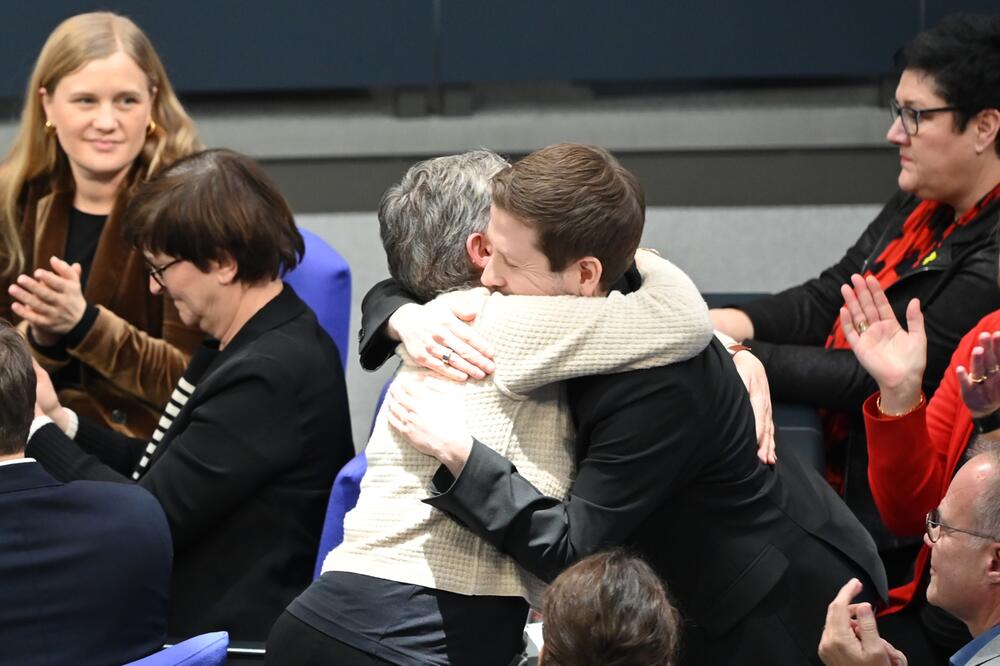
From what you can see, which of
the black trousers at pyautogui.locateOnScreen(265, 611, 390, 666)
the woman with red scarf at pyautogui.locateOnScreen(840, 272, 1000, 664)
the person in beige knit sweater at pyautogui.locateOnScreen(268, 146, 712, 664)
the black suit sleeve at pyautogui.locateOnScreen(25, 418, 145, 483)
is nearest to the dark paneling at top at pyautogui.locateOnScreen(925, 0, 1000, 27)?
the woman with red scarf at pyautogui.locateOnScreen(840, 272, 1000, 664)

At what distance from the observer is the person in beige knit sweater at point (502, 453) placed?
1.97m

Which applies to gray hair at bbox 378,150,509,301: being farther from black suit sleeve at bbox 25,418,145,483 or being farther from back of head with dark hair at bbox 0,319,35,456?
black suit sleeve at bbox 25,418,145,483

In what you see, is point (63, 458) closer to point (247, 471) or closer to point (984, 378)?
point (247, 471)

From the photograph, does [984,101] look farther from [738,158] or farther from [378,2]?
[378,2]

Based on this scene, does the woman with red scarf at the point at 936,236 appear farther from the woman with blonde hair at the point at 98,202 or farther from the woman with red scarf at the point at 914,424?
the woman with blonde hair at the point at 98,202

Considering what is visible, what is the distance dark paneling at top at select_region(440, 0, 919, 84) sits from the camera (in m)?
4.43

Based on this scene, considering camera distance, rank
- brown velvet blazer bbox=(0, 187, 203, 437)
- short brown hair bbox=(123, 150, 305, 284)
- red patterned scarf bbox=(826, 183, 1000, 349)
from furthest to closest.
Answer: brown velvet blazer bbox=(0, 187, 203, 437), red patterned scarf bbox=(826, 183, 1000, 349), short brown hair bbox=(123, 150, 305, 284)

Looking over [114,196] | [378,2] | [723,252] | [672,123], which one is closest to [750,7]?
[672,123]

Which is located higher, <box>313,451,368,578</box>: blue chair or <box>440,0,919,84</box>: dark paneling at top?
<box>440,0,919,84</box>: dark paneling at top

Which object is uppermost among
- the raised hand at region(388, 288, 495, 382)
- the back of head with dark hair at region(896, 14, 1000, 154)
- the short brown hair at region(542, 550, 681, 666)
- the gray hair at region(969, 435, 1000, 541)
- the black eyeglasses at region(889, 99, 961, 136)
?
the back of head with dark hair at region(896, 14, 1000, 154)

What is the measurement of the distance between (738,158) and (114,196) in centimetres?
204

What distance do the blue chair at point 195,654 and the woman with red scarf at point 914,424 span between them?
1.15 m

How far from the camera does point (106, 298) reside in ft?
10.9

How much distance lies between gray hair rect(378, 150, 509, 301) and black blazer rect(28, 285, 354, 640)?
0.43 meters
